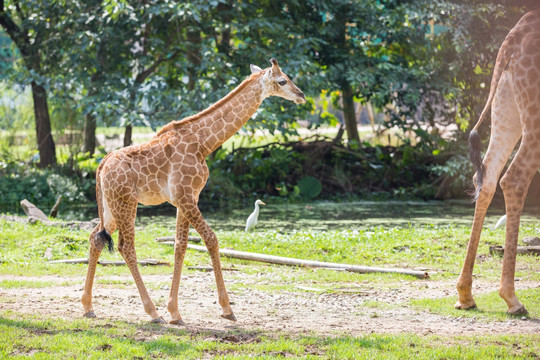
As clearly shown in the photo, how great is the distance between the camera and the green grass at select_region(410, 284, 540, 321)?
695cm

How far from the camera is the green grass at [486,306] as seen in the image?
695cm

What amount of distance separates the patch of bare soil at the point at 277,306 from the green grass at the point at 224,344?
206 mm

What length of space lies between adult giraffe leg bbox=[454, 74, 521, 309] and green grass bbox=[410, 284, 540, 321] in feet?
0.51

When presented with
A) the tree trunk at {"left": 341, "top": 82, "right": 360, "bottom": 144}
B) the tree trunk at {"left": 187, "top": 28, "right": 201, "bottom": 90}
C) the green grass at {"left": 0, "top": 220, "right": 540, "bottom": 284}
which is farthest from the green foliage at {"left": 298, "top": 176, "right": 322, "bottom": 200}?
the green grass at {"left": 0, "top": 220, "right": 540, "bottom": 284}

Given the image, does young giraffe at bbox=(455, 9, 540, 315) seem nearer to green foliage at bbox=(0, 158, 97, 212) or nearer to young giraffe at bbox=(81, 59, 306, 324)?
young giraffe at bbox=(81, 59, 306, 324)

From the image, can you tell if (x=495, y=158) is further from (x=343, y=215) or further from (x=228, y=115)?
(x=343, y=215)

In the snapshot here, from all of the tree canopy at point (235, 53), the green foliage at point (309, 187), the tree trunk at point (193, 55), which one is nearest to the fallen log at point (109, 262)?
the tree canopy at point (235, 53)

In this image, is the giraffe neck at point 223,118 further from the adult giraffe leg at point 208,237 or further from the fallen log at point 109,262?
the fallen log at point 109,262

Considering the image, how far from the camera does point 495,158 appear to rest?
7281 mm

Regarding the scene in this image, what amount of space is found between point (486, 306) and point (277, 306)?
7.29ft

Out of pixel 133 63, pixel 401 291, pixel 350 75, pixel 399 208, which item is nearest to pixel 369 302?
pixel 401 291

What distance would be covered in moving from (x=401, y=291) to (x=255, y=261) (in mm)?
2526

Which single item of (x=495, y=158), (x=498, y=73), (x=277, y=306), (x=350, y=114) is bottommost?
(x=277, y=306)

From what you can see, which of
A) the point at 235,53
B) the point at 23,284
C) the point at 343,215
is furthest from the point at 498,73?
the point at 235,53
